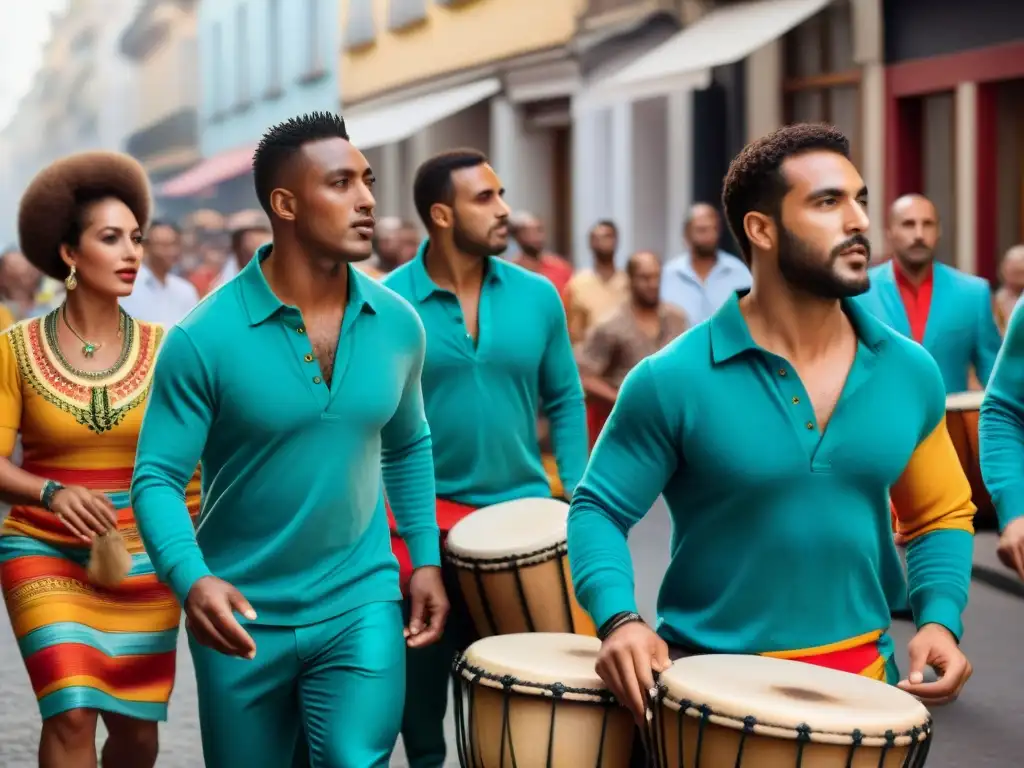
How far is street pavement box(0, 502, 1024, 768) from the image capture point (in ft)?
23.4

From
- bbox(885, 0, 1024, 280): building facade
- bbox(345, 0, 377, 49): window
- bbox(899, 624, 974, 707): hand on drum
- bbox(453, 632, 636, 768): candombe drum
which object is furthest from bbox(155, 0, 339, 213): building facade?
bbox(899, 624, 974, 707): hand on drum

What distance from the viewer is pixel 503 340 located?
676 centimetres

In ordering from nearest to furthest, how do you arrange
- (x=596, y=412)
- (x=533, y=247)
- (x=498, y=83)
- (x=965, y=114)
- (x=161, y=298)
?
(x=596, y=412) → (x=161, y=298) → (x=533, y=247) → (x=965, y=114) → (x=498, y=83)

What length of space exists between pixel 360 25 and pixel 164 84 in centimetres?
3211

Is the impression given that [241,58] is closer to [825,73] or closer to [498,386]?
[825,73]

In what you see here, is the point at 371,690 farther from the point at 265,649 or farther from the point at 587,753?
the point at 587,753

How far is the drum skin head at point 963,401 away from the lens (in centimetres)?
1001

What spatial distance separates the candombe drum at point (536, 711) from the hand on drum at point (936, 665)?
0.57 meters

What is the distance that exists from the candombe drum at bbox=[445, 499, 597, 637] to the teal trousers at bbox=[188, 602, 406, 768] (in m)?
1.04

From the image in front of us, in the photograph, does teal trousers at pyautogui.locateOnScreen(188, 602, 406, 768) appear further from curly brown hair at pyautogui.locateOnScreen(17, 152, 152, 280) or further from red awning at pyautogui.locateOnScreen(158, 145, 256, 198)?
red awning at pyautogui.locateOnScreen(158, 145, 256, 198)

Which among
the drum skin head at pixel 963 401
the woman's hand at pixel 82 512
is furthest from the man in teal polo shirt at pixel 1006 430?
the drum skin head at pixel 963 401

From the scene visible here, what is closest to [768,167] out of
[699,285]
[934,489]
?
[934,489]

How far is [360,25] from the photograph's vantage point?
3650 centimetres

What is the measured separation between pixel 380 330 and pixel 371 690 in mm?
801
